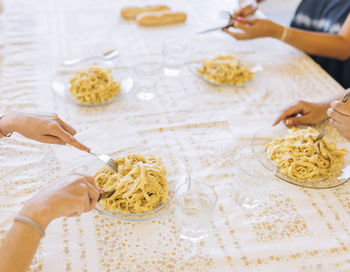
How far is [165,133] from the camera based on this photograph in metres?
1.39

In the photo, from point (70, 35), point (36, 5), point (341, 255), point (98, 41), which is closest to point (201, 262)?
point (341, 255)

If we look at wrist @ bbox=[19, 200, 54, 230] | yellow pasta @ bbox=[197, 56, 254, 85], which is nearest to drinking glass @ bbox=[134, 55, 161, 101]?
yellow pasta @ bbox=[197, 56, 254, 85]

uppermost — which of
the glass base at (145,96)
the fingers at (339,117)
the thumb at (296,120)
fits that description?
the fingers at (339,117)

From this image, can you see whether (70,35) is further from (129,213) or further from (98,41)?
(129,213)

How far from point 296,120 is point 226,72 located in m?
0.45

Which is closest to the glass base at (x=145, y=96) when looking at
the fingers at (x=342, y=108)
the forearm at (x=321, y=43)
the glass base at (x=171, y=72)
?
the glass base at (x=171, y=72)

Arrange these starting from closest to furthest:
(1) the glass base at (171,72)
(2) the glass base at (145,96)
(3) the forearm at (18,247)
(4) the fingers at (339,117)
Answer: (3) the forearm at (18,247) → (4) the fingers at (339,117) → (2) the glass base at (145,96) → (1) the glass base at (171,72)

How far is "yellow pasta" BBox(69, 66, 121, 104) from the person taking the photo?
150cm

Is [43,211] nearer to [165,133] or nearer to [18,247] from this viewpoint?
A: [18,247]

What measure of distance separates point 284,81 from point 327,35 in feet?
1.40

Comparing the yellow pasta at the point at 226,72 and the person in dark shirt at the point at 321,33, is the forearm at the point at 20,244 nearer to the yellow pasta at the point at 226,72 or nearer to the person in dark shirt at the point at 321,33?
the yellow pasta at the point at 226,72

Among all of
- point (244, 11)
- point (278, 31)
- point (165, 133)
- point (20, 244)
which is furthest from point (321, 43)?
point (20, 244)

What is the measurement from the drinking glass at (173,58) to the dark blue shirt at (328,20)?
0.96 m

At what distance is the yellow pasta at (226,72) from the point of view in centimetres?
167
